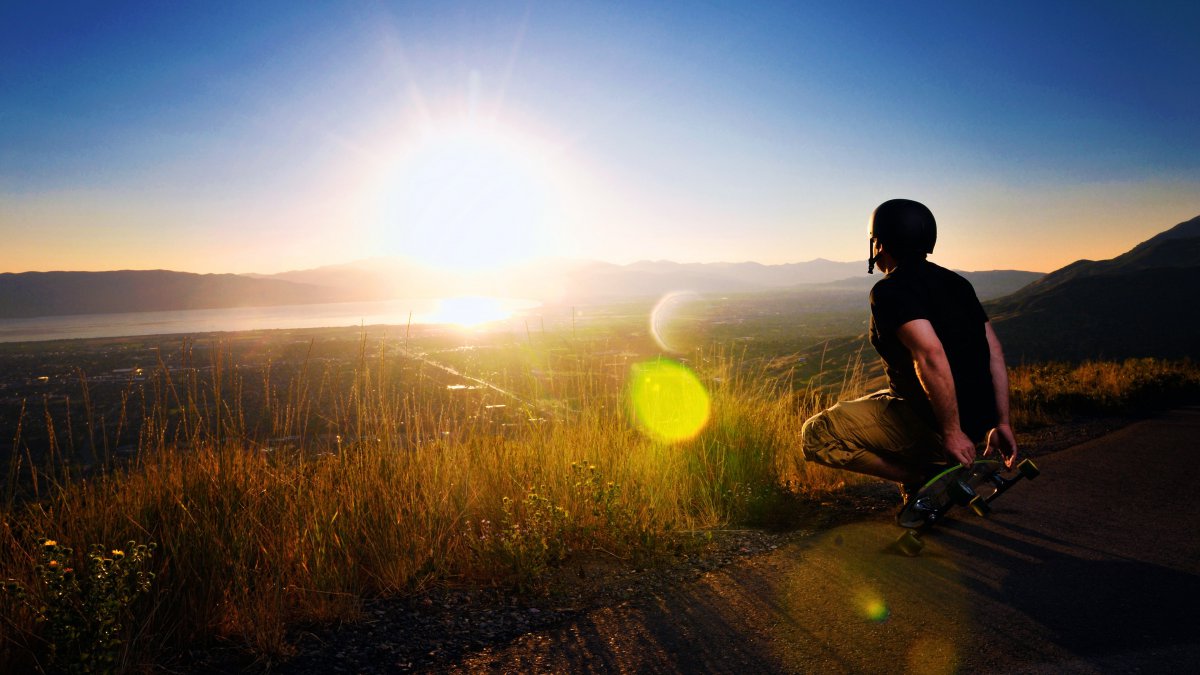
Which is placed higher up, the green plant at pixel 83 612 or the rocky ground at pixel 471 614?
the green plant at pixel 83 612

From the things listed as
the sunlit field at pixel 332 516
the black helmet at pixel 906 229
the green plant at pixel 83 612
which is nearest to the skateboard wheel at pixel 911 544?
the sunlit field at pixel 332 516

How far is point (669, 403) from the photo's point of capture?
22.3ft

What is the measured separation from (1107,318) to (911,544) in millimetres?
52351

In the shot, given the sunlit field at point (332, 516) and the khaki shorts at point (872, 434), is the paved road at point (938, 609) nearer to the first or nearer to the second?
the khaki shorts at point (872, 434)

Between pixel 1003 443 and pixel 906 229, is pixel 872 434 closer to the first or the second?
pixel 1003 443

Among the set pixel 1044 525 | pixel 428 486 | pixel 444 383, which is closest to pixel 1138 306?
pixel 444 383

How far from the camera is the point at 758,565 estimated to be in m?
3.70

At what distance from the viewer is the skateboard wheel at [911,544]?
3639mm

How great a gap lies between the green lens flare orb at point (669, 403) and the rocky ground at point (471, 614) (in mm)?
1688

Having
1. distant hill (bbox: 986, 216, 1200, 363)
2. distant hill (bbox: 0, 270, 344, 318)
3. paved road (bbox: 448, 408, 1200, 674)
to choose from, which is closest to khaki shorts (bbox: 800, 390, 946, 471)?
paved road (bbox: 448, 408, 1200, 674)

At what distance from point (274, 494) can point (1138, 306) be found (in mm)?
58893

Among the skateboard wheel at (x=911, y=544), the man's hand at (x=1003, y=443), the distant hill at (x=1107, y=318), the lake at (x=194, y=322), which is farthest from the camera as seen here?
the lake at (x=194, y=322)

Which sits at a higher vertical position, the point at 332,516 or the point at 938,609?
the point at 332,516

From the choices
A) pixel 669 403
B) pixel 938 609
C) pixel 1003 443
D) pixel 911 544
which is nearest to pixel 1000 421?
pixel 1003 443
